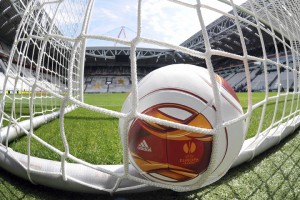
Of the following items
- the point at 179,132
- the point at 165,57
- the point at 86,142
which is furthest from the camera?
the point at 165,57

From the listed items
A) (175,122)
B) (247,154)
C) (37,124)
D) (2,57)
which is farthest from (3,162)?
(2,57)

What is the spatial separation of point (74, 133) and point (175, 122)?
2.04 m

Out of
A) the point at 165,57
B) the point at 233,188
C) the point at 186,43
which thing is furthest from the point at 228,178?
the point at 186,43

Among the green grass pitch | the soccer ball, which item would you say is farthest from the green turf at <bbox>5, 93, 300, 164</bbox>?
the soccer ball

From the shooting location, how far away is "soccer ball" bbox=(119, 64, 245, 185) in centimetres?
107

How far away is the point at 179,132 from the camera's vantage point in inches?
41.8

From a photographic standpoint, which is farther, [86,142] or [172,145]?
[86,142]

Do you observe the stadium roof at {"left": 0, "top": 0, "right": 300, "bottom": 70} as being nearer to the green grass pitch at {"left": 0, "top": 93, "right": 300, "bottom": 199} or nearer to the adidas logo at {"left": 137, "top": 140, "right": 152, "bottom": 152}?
the green grass pitch at {"left": 0, "top": 93, "right": 300, "bottom": 199}

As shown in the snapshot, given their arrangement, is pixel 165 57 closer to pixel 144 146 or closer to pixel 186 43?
pixel 186 43

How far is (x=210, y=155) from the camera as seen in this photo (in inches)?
42.6

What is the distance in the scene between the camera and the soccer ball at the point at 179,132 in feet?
3.51

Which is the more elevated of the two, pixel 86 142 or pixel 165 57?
pixel 165 57

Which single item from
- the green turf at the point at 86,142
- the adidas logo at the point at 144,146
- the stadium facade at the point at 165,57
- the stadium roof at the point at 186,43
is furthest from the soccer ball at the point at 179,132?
the stadium facade at the point at 165,57

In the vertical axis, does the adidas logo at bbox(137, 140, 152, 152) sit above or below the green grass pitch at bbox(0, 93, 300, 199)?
above
